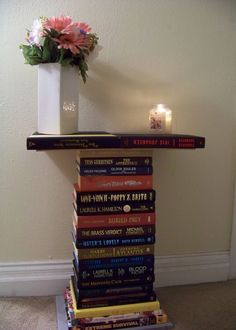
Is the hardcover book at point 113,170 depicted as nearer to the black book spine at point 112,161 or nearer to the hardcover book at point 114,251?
the black book spine at point 112,161

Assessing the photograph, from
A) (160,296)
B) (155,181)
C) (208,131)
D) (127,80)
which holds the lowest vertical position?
(160,296)

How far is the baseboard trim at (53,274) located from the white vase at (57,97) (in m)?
0.63

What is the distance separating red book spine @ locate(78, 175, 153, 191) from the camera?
3.83 feet

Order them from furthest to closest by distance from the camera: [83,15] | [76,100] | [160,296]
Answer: [160,296], [83,15], [76,100]

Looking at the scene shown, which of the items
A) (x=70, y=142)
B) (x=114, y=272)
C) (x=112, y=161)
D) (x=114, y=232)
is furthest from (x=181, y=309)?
(x=70, y=142)

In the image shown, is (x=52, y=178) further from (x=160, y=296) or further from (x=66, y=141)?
(x=160, y=296)

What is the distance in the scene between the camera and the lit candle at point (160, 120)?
1319mm

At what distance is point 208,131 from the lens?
1.49 metres

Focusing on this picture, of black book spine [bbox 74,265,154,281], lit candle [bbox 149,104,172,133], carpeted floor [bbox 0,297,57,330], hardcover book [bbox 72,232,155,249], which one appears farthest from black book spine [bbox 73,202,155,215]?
carpeted floor [bbox 0,297,57,330]

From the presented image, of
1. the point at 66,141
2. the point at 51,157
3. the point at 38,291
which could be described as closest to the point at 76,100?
the point at 66,141

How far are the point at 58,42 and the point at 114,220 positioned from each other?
65 centimetres

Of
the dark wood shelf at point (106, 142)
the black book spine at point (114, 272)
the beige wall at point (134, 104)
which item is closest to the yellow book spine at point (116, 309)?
the black book spine at point (114, 272)

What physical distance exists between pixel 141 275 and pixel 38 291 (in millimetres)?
493

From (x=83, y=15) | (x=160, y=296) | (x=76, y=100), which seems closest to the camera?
(x=76, y=100)
